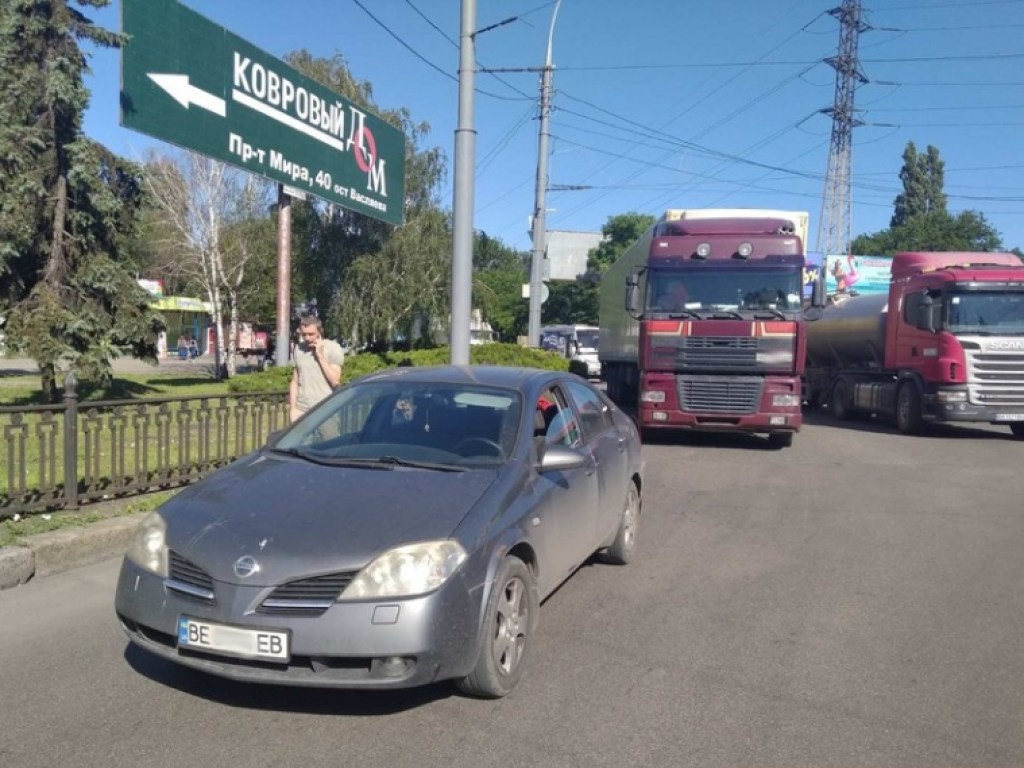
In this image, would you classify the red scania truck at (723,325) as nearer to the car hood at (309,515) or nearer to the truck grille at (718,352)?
the truck grille at (718,352)

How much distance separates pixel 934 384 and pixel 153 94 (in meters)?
13.6

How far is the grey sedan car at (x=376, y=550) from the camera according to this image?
3648mm

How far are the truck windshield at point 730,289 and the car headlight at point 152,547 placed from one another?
10.8m

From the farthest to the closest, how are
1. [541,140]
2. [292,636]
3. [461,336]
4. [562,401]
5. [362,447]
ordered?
1. [541,140]
2. [461,336]
3. [562,401]
4. [362,447]
5. [292,636]

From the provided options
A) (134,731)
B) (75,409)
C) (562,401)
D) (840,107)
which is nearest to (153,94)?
(75,409)

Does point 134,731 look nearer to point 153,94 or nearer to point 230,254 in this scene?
point 153,94

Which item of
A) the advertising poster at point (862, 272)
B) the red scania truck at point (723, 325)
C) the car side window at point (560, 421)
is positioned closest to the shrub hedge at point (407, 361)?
the red scania truck at point (723, 325)

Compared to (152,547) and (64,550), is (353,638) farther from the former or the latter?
(64,550)

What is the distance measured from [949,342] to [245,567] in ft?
49.6

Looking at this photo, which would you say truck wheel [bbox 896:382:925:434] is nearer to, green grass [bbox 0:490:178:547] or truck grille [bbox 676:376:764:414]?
truck grille [bbox 676:376:764:414]

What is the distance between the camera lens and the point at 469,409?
5.22 metres

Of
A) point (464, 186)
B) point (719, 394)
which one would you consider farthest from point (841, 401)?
point (464, 186)

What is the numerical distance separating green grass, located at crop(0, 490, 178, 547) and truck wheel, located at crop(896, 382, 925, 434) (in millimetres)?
14274

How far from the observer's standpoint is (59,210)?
18.7m
